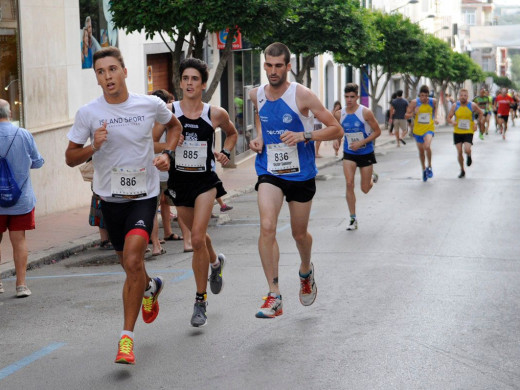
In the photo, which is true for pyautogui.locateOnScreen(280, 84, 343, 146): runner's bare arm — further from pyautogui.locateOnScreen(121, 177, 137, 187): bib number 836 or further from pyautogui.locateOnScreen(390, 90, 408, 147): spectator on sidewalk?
pyautogui.locateOnScreen(390, 90, 408, 147): spectator on sidewalk

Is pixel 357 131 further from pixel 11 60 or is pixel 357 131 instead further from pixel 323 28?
pixel 323 28

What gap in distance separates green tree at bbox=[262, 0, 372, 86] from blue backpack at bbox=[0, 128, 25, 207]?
52.0ft

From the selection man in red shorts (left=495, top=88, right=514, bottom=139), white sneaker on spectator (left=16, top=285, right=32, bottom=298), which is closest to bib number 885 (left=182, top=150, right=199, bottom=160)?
white sneaker on spectator (left=16, top=285, right=32, bottom=298)

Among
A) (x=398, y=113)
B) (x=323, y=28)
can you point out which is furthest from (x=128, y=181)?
(x=398, y=113)

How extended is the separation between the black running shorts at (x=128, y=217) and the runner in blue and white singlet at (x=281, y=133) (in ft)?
3.71

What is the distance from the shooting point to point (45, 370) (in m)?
5.99

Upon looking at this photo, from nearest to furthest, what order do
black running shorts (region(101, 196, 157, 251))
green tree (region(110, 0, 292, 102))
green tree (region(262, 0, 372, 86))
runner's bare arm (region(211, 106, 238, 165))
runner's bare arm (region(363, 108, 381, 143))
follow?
black running shorts (region(101, 196, 157, 251)) < runner's bare arm (region(211, 106, 238, 165)) < runner's bare arm (region(363, 108, 381, 143)) < green tree (region(110, 0, 292, 102)) < green tree (region(262, 0, 372, 86))

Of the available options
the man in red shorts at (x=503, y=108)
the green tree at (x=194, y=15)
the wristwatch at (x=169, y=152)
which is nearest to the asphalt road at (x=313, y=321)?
the wristwatch at (x=169, y=152)

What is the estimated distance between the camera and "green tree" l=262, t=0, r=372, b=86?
78.2 ft

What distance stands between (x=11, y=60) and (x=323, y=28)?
11142mm

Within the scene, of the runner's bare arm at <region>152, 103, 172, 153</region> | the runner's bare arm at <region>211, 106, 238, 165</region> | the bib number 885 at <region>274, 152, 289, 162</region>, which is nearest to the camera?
the runner's bare arm at <region>152, 103, 172, 153</region>

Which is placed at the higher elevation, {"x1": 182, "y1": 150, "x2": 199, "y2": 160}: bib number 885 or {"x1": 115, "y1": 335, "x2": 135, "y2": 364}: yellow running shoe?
{"x1": 182, "y1": 150, "x2": 199, "y2": 160}: bib number 885

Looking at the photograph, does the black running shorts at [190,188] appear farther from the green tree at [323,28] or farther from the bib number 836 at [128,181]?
the green tree at [323,28]

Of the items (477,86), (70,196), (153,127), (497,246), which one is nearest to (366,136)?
(497,246)
